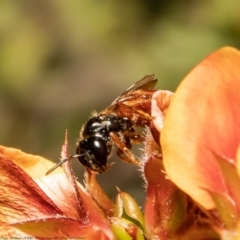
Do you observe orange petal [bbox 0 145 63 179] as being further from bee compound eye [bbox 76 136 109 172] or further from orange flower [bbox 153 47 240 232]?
orange flower [bbox 153 47 240 232]

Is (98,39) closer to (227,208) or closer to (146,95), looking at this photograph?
(146,95)

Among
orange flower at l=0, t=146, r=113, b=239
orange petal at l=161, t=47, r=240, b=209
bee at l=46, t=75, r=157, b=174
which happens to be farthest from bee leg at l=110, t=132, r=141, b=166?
orange petal at l=161, t=47, r=240, b=209

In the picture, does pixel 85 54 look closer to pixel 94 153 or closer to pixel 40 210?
pixel 94 153

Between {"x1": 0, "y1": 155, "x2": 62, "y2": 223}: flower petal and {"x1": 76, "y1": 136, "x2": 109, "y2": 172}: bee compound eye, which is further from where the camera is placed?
{"x1": 76, "y1": 136, "x2": 109, "y2": 172}: bee compound eye

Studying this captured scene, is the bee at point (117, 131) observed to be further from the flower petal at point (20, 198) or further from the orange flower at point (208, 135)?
the orange flower at point (208, 135)

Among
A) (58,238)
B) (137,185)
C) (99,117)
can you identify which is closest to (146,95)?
(99,117)
